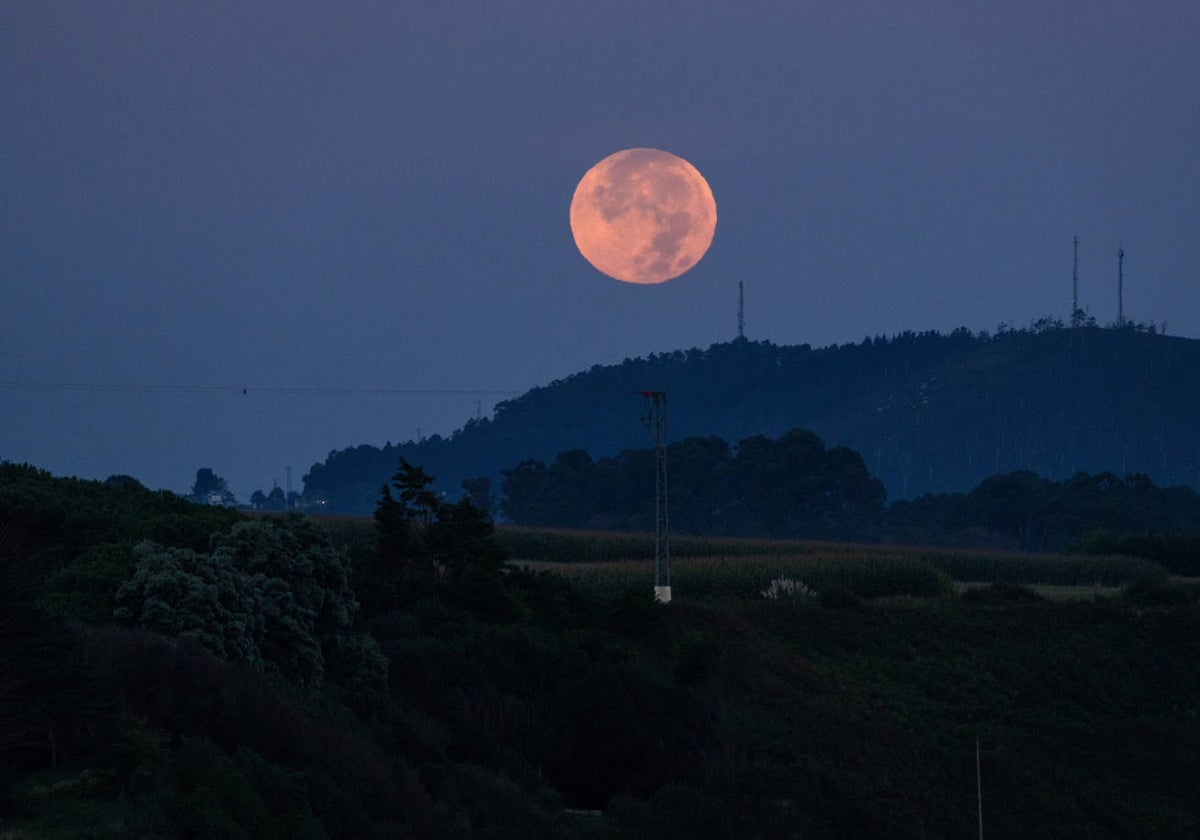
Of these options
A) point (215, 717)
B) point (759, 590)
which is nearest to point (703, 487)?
point (759, 590)

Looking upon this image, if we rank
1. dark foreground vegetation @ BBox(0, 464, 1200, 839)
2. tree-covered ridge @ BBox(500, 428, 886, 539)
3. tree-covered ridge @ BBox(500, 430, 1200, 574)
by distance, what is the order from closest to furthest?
dark foreground vegetation @ BBox(0, 464, 1200, 839) → tree-covered ridge @ BBox(500, 430, 1200, 574) → tree-covered ridge @ BBox(500, 428, 886, 539)

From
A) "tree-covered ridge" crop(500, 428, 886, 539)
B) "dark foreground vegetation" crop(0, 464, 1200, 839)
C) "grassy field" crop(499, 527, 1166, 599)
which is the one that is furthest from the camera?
"tree-covered ridge" crop(500, 428, 886, 539)

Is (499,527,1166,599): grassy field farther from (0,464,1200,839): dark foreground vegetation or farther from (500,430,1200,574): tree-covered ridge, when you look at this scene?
(500,430,1200,574): tree-covered ridge

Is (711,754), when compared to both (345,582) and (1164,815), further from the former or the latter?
(1164,815)

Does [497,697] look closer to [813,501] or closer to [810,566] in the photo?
[810,566]

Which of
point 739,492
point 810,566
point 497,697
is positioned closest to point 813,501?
point 739,492

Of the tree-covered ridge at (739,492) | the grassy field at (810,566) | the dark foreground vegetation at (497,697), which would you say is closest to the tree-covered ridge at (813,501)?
the tree-covered ridge at (739,492)

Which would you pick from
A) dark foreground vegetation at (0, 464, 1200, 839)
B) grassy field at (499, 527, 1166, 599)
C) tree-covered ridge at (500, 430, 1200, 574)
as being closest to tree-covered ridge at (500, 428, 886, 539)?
tree-covered ridge at (500, 430, 1200, 574)

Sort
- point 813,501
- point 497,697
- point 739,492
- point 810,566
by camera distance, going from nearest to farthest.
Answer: point 497,697 → point 810,566 → point 813,501 → point 739,492
